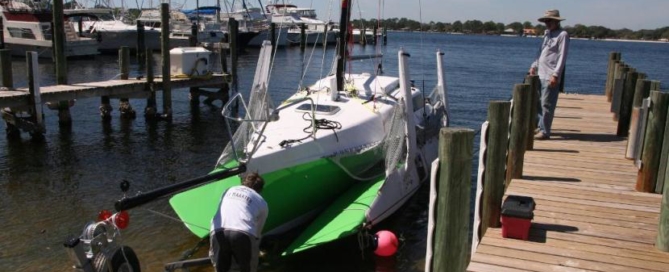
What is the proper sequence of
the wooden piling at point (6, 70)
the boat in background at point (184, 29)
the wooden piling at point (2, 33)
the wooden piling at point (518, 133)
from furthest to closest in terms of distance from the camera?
1. the boat in background at point (184, 29)
2. the wooden piling at point (2, 33)
3. the wooden piling at point (6, 70)
4. the wooden piling at point (518, 133)

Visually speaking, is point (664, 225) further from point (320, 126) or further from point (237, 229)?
point (320, 126)

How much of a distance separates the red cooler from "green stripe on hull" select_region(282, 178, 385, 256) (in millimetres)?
3983

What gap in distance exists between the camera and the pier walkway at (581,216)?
550 centimetres

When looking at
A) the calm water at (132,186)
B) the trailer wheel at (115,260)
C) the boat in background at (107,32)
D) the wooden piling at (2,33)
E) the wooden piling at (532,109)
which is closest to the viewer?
the trailer wheel at (115,260)

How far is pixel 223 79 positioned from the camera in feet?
79.8

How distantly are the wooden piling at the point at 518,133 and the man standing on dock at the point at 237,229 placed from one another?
126 inches

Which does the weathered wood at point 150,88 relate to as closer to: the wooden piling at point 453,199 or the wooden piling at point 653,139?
the wooden piling at point 653,139

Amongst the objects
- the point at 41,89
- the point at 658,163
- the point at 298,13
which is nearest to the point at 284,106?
the point at 658,163

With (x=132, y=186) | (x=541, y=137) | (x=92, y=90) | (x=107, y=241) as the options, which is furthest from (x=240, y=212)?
(x=92, y=90)

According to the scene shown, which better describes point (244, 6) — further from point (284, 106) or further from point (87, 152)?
point (284, 106)

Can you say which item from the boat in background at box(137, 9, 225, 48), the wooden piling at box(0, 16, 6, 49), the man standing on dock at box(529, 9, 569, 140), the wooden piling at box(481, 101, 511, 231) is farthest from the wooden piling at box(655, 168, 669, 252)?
the boat in background at box(137, 9, 225, 48)

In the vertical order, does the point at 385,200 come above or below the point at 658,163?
below

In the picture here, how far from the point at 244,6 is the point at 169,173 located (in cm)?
5963

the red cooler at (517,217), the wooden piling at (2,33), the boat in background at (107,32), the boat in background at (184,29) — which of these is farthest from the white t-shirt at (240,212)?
the boat in background at (184,29)
